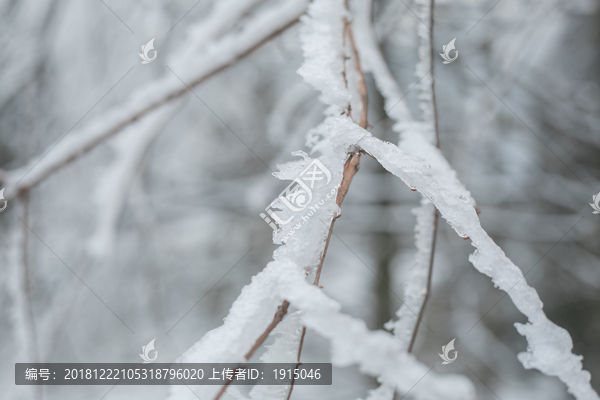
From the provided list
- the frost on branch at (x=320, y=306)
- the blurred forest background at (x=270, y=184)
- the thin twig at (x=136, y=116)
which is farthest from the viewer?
the blurred forest background at (x=270, y=184)

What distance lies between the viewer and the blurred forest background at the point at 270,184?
1.27m

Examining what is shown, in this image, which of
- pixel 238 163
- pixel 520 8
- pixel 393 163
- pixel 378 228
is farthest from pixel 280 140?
pixel 393 163

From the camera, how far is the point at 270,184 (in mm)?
1707

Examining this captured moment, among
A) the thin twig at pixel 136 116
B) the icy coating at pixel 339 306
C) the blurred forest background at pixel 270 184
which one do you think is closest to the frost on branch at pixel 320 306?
the icy coating at pixel 339 306

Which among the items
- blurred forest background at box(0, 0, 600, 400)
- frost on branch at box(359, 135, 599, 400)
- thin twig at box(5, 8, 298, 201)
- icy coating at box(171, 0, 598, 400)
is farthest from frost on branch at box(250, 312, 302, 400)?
blurred forest background at box(0, 0, 600, 400)

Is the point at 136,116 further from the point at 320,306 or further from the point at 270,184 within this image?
the point at 270,184

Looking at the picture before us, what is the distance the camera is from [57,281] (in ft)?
4.75

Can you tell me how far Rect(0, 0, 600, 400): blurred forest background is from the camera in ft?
4.17

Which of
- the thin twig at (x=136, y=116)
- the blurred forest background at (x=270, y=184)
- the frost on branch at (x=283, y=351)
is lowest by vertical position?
the frost on branch at (x=283, y=351)

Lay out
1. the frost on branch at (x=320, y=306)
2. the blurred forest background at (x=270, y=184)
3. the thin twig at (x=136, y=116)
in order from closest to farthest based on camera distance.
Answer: the frost on branch at (x=320, y=306), the thin twig at (x=136, y=116), the blurred forest background at (x=270, y=184)

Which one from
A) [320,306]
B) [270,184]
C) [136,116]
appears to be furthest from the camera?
[270,184]

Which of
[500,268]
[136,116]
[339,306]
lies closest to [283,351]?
[339,306]

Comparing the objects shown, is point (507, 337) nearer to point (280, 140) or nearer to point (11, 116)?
point (280, 140)

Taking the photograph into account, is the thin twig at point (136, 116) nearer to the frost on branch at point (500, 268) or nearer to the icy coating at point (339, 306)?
the icy coating at point (339, 306)
